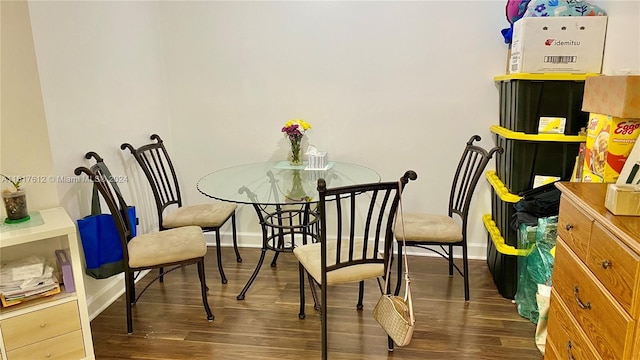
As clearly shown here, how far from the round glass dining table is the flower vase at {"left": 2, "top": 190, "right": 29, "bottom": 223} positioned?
2.93ft

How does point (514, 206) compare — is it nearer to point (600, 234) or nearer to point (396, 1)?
point (600, 234)

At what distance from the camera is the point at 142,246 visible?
2.48 metres

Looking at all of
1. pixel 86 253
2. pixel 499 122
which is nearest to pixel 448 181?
pixel 499 122

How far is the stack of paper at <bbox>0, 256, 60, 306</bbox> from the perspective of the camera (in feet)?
6.61

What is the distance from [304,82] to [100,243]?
1733 mm

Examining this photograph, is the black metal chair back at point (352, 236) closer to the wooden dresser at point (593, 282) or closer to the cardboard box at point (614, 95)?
the wooden dresser at point (593, 282)

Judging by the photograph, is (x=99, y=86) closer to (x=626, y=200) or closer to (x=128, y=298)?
(x=128, y=298)

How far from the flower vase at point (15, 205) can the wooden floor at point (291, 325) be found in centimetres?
77

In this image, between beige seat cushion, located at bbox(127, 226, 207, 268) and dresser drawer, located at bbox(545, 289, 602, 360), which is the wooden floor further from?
dresser drawer, located at bbox(545, 289, 602, 360)

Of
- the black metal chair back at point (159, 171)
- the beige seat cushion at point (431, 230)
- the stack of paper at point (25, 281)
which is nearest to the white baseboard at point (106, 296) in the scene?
the black metal chair back at point (159, 171)

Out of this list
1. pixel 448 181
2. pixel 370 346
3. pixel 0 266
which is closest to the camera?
pixel 0 266

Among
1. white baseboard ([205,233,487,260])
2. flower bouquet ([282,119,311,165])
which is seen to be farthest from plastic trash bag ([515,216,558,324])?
flower bouquet ([282,119,311,165])

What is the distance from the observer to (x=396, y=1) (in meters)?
3.09

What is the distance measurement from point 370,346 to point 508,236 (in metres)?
1.08
